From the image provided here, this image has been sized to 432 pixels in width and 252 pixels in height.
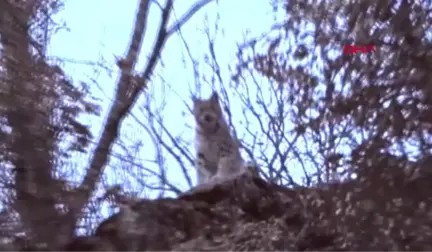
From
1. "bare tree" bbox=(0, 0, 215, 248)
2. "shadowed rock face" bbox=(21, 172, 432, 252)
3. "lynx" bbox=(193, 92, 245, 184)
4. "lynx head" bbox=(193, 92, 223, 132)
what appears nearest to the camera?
"bare tree" bbox=(0, 0, 215, 248)

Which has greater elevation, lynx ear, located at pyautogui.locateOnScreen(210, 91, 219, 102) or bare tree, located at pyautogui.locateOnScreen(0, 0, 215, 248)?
lynx ear, located at pyautogui.locateOnScreen(210, 91, 219, 102)

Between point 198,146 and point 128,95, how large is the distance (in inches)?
300

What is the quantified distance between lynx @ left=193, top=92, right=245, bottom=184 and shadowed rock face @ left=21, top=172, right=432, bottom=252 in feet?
14.9

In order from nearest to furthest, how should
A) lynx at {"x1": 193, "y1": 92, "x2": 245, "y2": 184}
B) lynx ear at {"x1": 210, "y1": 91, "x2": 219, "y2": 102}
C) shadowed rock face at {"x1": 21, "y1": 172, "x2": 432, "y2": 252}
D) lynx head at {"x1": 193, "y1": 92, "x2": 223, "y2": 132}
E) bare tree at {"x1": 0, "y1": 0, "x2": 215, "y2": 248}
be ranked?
1. bare tree at {"x1": 0, "y1": 0, "x2": 215, "y2": 248}
2. shadowed rock face at {"x1": 21, "y1": 172, "x2": 432, "y2": 252}
3. lynx at {"x1": 193, "y1": 92, "x2": 245, "y2": 184}
4. lynx head at {"x1": 193, "y1": 92, "x2": 223, "y2": 132}
5. lynx ear at {"x1": 210, "y1": 91, "x2": 219, "y2": 102}

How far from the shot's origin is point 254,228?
5441 mm

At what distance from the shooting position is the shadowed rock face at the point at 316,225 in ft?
8.73

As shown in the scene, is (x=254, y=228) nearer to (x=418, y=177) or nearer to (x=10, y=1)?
(x=418, y=177)

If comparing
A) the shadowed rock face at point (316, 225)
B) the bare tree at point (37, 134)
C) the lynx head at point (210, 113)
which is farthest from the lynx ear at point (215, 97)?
the bare tree at point (37, 134)

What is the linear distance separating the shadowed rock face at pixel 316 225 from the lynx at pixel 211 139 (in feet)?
14.9

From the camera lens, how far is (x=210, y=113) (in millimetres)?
10766

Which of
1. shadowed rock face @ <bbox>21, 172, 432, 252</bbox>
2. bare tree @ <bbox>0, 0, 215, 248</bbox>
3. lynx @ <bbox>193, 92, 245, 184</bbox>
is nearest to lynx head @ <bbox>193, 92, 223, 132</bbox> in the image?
lynx @ <bbox>193, 92, 245, 184</bbox>

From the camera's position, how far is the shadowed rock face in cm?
266

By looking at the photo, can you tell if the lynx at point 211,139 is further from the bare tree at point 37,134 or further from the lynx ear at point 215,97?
the bare tree at point 37,134

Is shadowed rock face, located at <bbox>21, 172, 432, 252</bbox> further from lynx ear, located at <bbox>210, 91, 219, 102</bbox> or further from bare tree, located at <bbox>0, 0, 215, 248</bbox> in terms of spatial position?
lynx ear, located at <bbox>210, 91, 219, 102</bbox>
